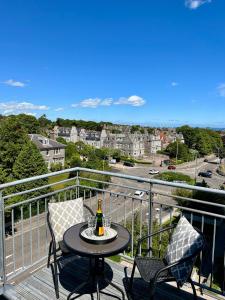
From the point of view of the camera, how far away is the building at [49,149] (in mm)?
39509

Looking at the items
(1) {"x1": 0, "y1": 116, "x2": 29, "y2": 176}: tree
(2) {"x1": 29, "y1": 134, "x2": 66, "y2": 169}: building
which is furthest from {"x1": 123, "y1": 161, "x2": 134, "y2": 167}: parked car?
(1) {"x1": 0, "y1": 116, "x2": 29, "y2": 176}: tree

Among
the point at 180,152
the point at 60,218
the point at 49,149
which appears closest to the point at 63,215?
the point at 60,218

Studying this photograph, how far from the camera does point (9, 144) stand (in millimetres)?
26328

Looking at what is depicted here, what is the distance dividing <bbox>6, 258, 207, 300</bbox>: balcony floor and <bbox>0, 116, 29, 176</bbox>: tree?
24.5 meters

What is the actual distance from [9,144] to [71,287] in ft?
83.2

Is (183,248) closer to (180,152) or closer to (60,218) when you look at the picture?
(60,218)

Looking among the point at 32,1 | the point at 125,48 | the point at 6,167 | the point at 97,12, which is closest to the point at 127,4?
the point at 97,12

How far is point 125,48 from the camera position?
98.3 ft

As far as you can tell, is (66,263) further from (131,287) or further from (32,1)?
(32,1)

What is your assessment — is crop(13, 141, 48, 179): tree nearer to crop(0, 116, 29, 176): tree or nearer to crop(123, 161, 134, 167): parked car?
crop(0, 116, 29, 176): tree

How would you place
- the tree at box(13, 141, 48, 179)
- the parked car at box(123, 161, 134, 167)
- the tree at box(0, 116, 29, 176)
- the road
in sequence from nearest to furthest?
the road → the tree at box(13, 141, 48, 179) → the tree at box(0, 116, 29, 176) → the parked car at box(123, 161, 134, 167)

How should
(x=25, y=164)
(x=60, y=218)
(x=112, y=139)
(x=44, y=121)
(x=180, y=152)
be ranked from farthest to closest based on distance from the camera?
(x=44, y=121) → (x=112, y=139) → (x=180, y=152) → (x=25, y=164) → (x=60, y=218)

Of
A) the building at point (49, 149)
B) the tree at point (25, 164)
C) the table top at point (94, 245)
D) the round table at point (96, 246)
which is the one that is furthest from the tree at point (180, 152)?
the table top at point (94, 245)

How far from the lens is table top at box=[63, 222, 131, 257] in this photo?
99.3 inches
